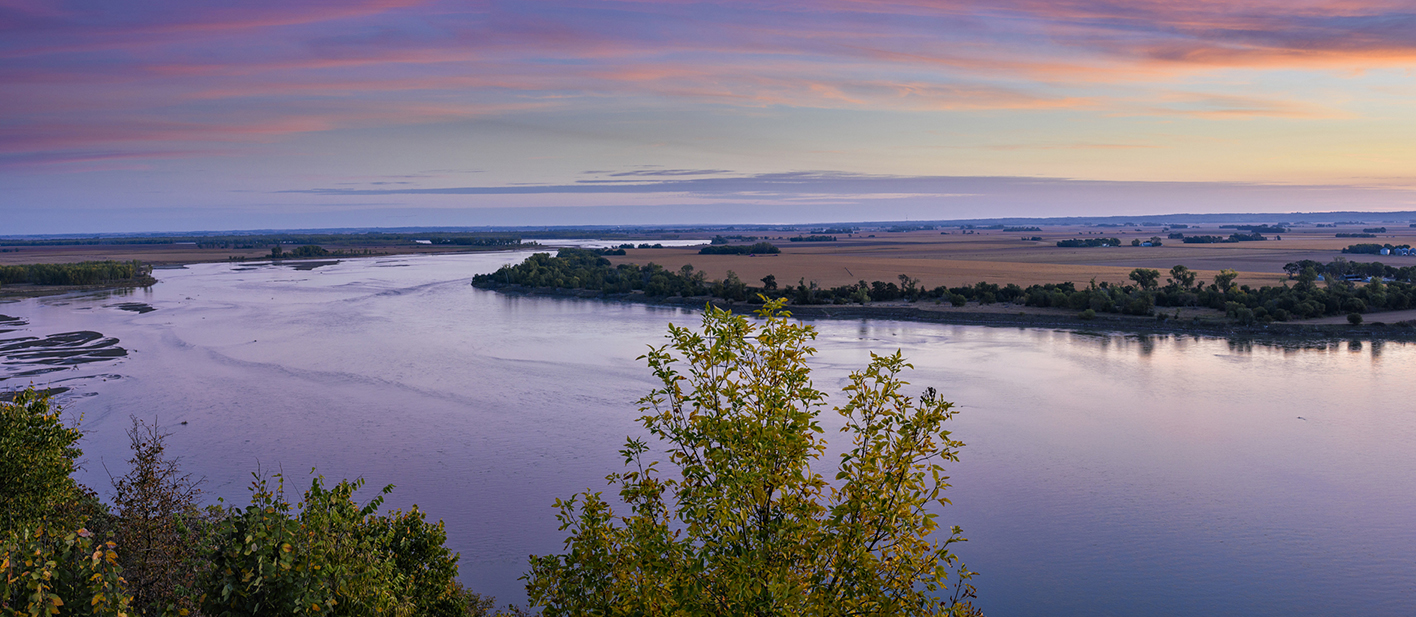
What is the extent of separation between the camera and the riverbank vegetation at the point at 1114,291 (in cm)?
4066

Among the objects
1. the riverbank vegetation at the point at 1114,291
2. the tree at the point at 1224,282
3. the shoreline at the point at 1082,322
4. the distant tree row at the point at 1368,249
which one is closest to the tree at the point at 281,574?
the shoreline at the point at 1082,322

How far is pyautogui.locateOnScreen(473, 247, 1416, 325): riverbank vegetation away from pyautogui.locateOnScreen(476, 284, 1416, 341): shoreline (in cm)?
81

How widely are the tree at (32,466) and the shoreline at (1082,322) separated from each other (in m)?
24.5

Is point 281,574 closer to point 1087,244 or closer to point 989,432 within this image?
point 989,432

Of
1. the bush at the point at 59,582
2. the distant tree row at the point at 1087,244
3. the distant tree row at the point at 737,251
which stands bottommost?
the bush at the point at 59,582

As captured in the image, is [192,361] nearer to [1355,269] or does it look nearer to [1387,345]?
[1387,345]

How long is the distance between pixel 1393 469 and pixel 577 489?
17.9 meters

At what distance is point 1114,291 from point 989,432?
27.6 metres

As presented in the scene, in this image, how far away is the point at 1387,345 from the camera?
3488 cm

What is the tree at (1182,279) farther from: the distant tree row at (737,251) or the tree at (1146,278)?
the distant tree row at (737,251)

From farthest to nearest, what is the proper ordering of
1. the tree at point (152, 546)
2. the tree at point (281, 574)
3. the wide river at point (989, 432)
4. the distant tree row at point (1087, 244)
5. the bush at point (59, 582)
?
1. the distant tree row at point (1087, 244)
2. the wide river at point (989, 432)
3. the tree at point (152, 546)
4. the tree at point (281, 574)
5. the bush at point (59, 582)

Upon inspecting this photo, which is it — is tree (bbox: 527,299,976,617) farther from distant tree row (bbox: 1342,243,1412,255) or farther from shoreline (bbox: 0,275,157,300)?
distant tree row (bbox: 1342,243,1412,255)

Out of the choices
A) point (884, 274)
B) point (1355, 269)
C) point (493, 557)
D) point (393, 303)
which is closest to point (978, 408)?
point (493, 557)

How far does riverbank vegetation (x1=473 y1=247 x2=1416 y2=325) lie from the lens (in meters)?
40.7
